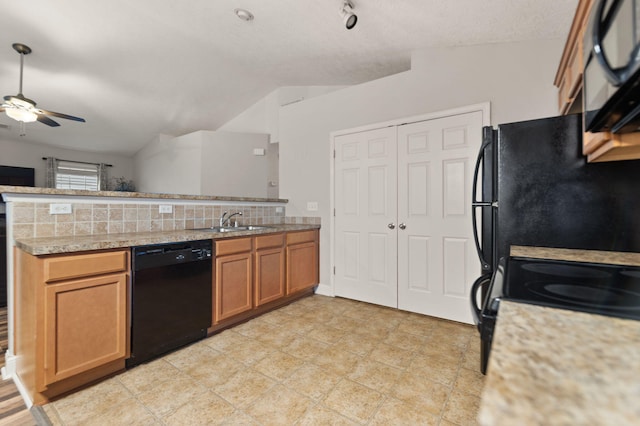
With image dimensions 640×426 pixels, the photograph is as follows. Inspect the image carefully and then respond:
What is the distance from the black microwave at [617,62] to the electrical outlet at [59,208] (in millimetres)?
2806

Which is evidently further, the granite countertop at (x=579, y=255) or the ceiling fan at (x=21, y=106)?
the ceiling fan at (x=21, y=106)

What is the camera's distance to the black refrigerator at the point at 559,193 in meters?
1.43

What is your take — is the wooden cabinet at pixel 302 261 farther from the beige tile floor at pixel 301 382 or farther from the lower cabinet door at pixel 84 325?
the lower cabinet door at pixel 84 325

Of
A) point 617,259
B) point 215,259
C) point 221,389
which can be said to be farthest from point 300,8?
point 221,389

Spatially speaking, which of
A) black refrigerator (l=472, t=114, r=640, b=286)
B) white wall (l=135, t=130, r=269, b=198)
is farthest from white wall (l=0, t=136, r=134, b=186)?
black refrigerator (l=472, t=114, r=640, b=286)

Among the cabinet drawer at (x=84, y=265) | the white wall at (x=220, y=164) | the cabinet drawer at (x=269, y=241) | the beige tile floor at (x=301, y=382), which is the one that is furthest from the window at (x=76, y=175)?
the beige tile floor at (x=301, y=382)

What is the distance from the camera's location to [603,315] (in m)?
0.59

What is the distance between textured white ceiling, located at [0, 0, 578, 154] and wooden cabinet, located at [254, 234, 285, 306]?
2.16 m

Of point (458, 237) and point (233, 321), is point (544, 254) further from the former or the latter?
point (233, 321)

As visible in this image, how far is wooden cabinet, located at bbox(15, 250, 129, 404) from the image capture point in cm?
155

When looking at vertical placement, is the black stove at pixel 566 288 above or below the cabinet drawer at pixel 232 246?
above

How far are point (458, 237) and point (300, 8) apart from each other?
2.54 m

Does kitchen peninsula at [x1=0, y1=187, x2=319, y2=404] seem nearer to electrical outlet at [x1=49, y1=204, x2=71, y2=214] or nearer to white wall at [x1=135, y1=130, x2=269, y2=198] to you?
electrical outlet at [x1=49, y1=204, x2=71, y2=214]

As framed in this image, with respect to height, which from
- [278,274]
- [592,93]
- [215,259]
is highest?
[592,93]
